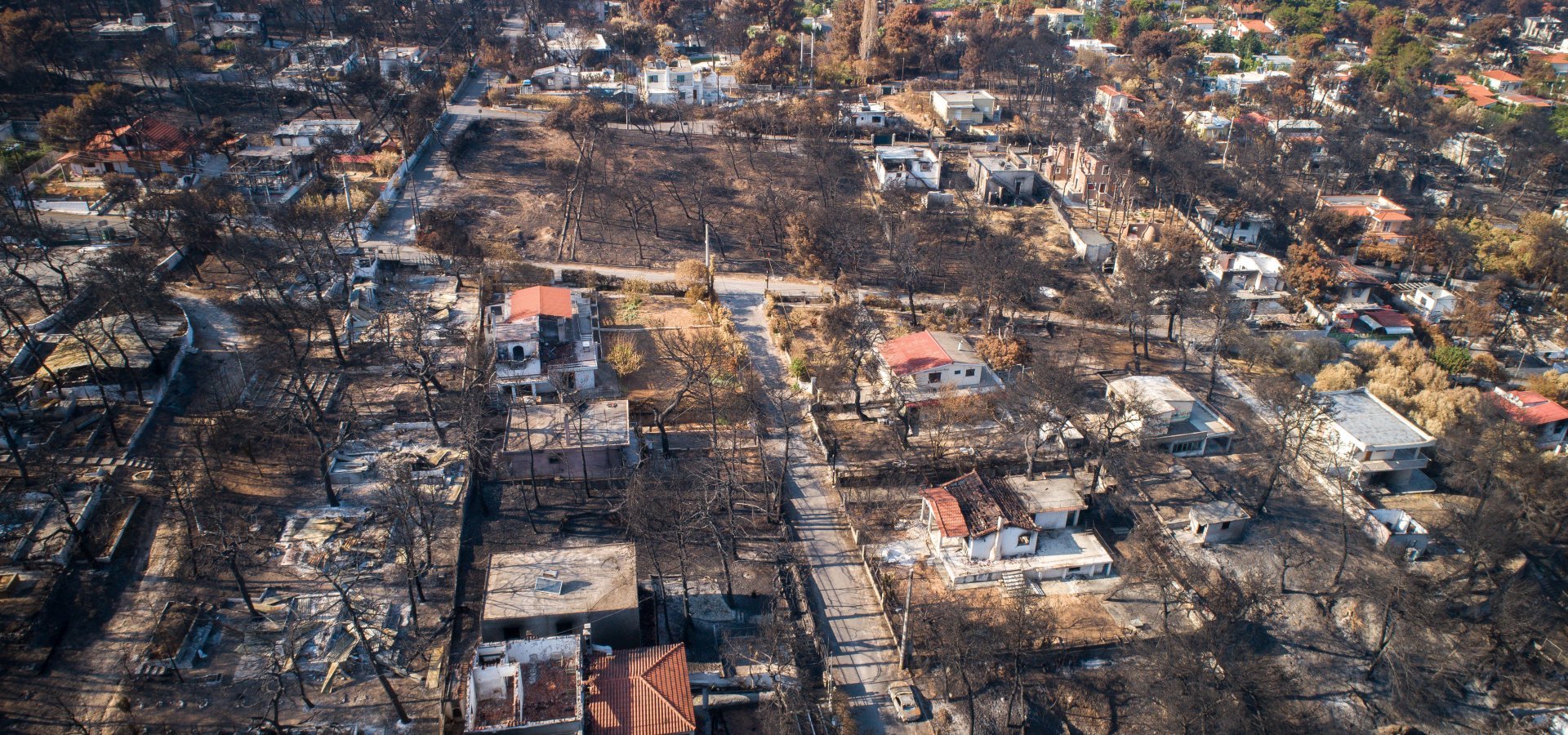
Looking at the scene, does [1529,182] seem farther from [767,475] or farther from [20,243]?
[20,243]

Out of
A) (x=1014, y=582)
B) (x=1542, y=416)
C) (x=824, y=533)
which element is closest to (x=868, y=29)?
(x=1542, y=416)

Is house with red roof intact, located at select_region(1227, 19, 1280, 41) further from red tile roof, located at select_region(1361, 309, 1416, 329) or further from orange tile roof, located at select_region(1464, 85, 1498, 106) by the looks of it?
red tile roof, located at select_region(1361, 309, 1416, 329)

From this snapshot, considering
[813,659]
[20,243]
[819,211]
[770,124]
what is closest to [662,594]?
[813,659]

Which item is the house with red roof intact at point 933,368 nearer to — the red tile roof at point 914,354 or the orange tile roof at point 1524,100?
the red tile roof at point 914,354

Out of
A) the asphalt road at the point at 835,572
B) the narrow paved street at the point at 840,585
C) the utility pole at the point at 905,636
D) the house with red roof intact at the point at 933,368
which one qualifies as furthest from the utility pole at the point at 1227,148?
the utility pole at the point at 905,636

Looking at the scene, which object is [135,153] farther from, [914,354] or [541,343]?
[914,354]
